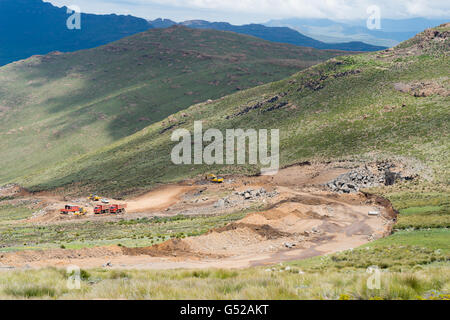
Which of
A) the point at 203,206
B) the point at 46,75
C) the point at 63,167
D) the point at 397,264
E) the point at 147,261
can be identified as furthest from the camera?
the point at 46,75

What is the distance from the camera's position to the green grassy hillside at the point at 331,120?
6238 cm

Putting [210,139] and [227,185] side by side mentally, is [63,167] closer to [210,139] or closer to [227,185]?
[210,139]

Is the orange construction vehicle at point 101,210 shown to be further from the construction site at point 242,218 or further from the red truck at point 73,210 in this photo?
the red truck at point 73,210

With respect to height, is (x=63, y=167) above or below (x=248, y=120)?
below

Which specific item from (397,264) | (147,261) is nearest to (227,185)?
(147,261)

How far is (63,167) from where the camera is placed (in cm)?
10069

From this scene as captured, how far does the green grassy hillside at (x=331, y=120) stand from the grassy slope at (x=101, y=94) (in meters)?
29.6

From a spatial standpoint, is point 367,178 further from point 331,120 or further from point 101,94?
point 101,94

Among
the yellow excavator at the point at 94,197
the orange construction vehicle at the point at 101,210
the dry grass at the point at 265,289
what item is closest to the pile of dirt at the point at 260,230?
the dry grass at the point at 265,289

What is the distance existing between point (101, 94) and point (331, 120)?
116 metres

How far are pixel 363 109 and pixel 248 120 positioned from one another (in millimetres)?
25400

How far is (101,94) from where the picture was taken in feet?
538

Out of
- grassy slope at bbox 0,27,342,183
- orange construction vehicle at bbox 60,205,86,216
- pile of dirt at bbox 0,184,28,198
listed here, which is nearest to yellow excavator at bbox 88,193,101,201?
orange construction vehicle at bbox 60,205,86,216

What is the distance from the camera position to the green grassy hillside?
62375 millimetres
